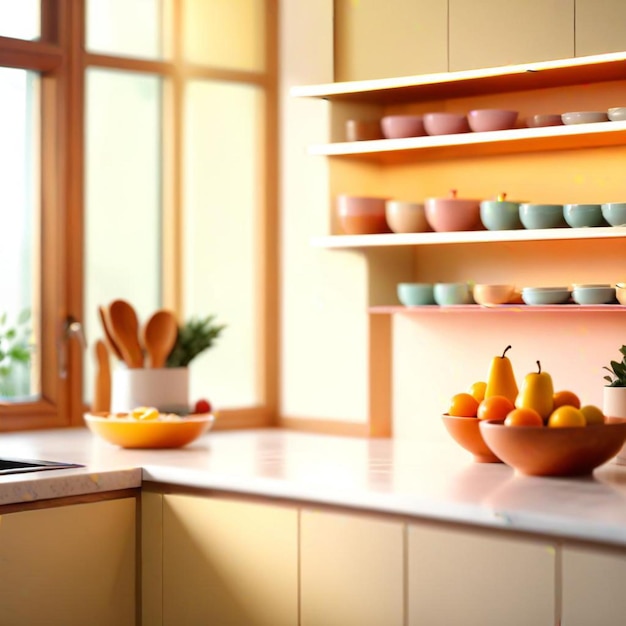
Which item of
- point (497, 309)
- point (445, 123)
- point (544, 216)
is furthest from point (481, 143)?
point (497, 309)

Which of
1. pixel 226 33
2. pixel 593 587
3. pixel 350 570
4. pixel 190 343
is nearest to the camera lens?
pixel 593 587

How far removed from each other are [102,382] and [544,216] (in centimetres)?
134

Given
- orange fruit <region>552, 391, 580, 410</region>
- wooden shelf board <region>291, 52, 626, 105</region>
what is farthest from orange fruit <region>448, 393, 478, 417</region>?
wooden shelf board <region>291, 52, 626, 105</region>

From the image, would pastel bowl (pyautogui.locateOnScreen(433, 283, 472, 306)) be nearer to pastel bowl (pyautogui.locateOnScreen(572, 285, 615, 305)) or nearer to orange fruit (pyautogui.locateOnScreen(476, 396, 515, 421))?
pastel bowl (pyautogui.locateOnScreen(572, 285, 615, 305))

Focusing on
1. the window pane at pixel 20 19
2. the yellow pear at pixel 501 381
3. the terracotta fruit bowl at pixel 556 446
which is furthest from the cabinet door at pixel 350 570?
the window pane at pixel 20 19

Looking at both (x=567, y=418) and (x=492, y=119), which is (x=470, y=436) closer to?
(x=567, y=418)

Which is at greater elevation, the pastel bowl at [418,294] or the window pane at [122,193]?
the window pane at [122,193]

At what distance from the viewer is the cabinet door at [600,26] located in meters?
2.75

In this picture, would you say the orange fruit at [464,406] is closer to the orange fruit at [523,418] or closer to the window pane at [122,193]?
the orange fruit at [523,418]

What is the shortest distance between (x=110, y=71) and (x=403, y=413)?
4.35 feet

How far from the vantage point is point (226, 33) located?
12.1 ft

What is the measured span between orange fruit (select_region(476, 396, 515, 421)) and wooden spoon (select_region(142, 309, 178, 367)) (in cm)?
110

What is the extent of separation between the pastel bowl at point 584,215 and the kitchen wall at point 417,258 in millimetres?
204

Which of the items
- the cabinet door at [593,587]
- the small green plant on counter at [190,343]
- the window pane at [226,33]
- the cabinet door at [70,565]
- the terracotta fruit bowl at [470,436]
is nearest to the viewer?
the cabinet door at [593,587]
